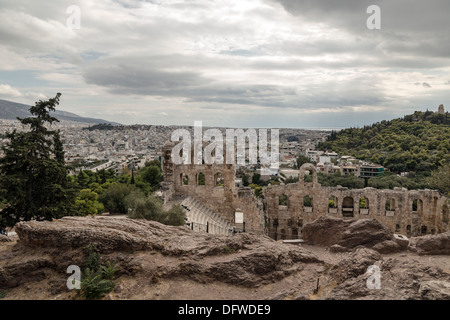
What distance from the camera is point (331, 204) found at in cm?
3984

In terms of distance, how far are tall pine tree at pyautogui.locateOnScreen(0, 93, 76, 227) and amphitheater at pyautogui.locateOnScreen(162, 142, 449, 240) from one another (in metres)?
8.67

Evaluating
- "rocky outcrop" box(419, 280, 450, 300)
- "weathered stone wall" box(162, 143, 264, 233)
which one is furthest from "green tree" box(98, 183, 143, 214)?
"rocky outcrop" box(419, 280, 450, 300)

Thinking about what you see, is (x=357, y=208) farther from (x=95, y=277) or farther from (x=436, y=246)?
(x=95, y=277)

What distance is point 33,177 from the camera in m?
16.8

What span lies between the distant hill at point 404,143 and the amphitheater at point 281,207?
75.8 ft

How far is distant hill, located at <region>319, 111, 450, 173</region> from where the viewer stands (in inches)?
2456

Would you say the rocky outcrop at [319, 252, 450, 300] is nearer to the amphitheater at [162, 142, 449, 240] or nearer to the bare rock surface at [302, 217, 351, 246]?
the bare rock surface at [302, 217, 351, 246]

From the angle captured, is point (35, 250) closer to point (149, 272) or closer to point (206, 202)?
point (149, 272)

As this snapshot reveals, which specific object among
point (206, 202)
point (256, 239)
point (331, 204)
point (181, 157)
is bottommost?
point (331, 204)

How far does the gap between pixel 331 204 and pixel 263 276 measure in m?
33.6

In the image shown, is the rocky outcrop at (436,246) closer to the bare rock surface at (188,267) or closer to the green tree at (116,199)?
the bare rock surface at (188,267)

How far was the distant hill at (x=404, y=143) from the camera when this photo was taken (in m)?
62.4

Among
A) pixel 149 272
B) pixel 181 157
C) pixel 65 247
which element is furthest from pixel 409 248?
pixel 181 157

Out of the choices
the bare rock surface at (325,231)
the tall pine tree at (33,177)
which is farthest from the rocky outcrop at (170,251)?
the tall pine tree at (33,177)
